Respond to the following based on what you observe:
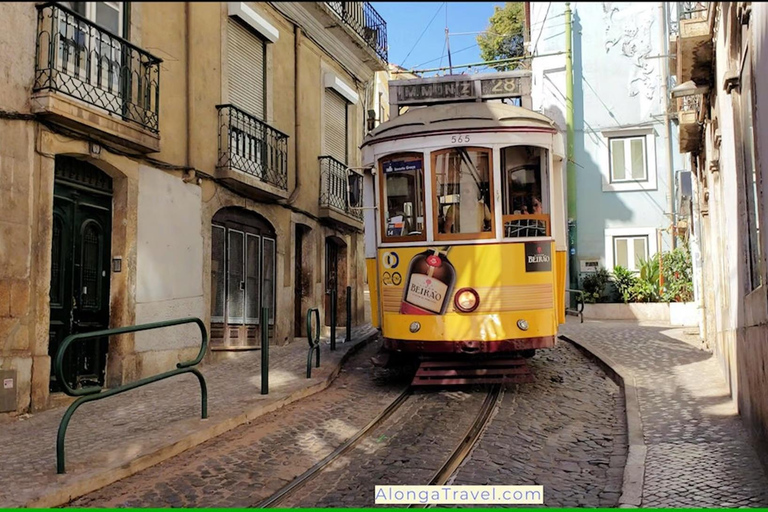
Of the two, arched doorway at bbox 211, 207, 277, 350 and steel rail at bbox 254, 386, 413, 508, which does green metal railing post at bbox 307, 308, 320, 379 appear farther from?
arched doorway at bbox 211, 207, 277, 350

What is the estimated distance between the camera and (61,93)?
7.38m

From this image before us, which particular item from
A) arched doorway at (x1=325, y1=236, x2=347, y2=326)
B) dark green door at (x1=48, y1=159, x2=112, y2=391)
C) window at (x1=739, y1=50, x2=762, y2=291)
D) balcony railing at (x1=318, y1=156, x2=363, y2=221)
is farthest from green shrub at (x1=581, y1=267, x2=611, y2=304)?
dark green door at (x1=48, y1=159, x2=112, y2=391)

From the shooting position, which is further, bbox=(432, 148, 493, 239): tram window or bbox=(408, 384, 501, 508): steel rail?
bbox=(432, 148, 493, 239): tram window

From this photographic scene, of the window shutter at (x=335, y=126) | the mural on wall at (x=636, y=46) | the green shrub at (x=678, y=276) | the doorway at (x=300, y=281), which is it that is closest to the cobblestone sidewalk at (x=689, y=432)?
the doorway at (x=300, y=281)

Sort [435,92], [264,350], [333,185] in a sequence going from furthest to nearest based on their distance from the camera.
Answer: [333,185], [435,92], [264,350]

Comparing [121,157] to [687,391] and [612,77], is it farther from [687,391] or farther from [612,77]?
[612,77]

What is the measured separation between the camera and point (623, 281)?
19312mm

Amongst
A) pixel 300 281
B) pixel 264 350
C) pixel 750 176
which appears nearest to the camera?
pixel 750 176

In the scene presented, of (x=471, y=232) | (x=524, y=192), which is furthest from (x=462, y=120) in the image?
(x=471, y=232)

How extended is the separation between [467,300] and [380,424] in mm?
1693

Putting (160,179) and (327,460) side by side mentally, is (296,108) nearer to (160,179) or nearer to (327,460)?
(160,179)

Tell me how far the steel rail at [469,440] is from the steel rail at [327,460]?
861 millimetres

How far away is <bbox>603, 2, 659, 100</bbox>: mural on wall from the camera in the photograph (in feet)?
65.7

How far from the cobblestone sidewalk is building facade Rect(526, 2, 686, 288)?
9.15 m
